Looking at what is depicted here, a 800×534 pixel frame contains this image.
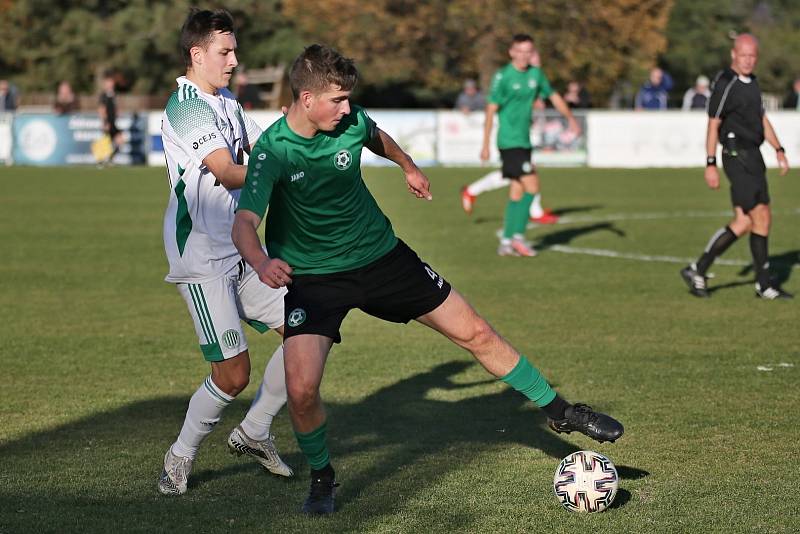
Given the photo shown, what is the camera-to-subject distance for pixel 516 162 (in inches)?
567

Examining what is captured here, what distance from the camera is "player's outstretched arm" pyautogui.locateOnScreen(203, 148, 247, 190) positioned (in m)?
5.49

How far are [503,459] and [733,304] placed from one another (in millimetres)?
5510

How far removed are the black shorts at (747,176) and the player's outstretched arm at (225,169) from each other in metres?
6.57

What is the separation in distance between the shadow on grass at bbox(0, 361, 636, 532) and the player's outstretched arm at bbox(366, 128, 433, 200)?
1.32 meters

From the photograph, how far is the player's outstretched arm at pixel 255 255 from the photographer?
5.00 meters

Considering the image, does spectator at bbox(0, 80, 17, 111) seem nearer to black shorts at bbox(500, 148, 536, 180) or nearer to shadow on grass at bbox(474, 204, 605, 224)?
shadow on grass at bbox(474, 204, 605, 224)

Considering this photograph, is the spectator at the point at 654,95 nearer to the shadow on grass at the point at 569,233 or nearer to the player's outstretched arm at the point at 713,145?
the shadow on grass at the point at 569,233

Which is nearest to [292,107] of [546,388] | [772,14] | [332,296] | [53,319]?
[332,296]

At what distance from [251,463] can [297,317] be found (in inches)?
46.7

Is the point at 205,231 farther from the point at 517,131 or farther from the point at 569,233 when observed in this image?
the point at 569,233

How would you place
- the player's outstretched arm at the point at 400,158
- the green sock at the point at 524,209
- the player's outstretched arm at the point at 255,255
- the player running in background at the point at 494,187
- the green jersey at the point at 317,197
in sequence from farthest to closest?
the player running in background at the point at 494,187 < the green sock at the point at 524,209 < the player's outstretched arm at the point at 400,158 < the green jersey at the point at 317,197 < the player's outstretched arm at the point at 255,255

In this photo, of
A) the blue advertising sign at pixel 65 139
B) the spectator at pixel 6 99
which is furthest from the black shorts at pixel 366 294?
the spectator at pixel 6 99

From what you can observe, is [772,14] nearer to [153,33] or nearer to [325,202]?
[153,33]

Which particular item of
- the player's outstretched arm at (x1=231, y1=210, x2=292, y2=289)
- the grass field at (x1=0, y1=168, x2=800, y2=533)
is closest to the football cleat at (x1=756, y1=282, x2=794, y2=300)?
the grass field at (x1=0, y1=168, x2=800, y2=533)
